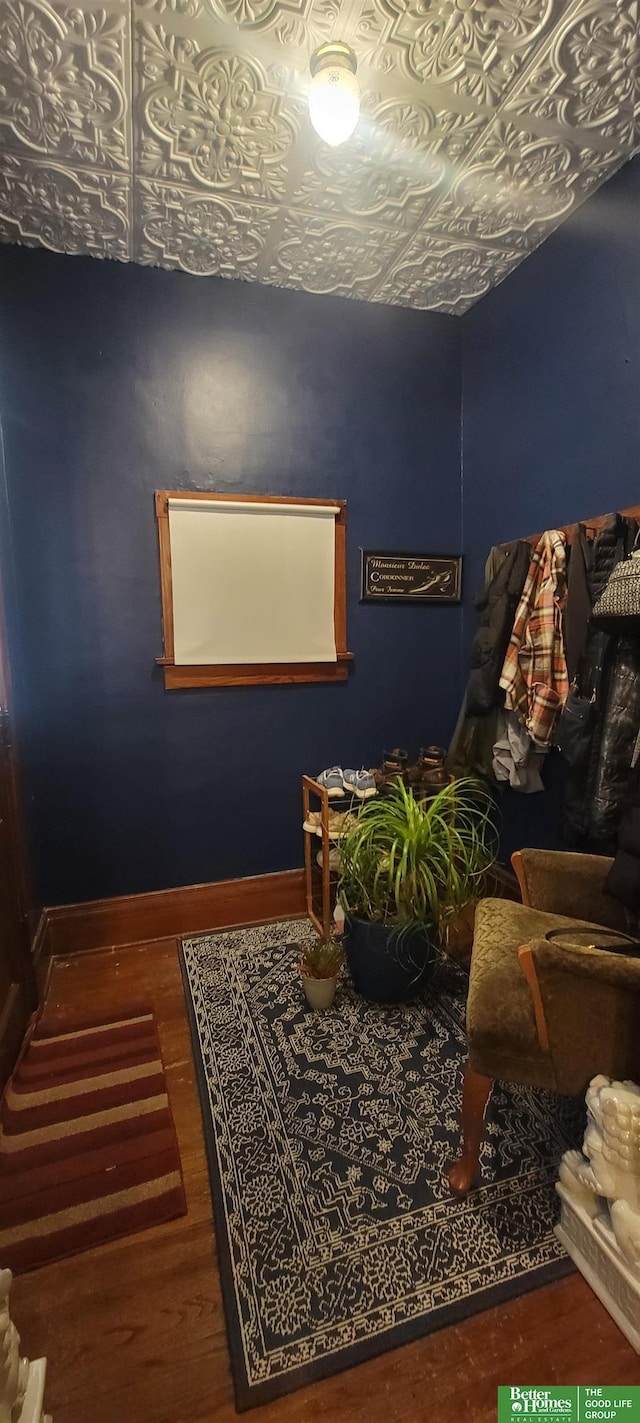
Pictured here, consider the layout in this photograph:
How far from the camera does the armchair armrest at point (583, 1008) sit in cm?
108

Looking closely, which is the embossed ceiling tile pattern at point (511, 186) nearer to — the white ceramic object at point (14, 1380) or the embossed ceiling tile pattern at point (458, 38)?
the embossed ceiling tile pattern at point (458, 38)

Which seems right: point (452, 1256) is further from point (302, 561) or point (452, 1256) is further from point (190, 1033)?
point (302, 561)

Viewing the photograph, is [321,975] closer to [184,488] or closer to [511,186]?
[184,488]

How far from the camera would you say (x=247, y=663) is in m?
2.44

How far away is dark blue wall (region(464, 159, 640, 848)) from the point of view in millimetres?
1777

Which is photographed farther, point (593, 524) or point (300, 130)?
point (593, 524)

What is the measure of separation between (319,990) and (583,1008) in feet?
3.19

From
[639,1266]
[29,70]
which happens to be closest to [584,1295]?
[639,1266]

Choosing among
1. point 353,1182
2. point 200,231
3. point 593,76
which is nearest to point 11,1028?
point 353,1182

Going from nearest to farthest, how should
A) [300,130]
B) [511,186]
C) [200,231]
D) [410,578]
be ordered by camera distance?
1. [300,130]
2. [511,186]
3. [200,231]
4. [410,578]

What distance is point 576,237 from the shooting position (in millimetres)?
1924

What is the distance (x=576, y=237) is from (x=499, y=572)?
1.15 meters

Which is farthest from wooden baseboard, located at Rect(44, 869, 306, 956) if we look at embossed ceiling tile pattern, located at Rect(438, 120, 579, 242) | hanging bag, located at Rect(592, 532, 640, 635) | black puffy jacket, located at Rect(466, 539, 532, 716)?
embossed ceiling tile pattern, located at Rect(438, 120, 579, 242)

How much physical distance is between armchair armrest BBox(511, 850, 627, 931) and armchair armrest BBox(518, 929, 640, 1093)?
1.35 ft
